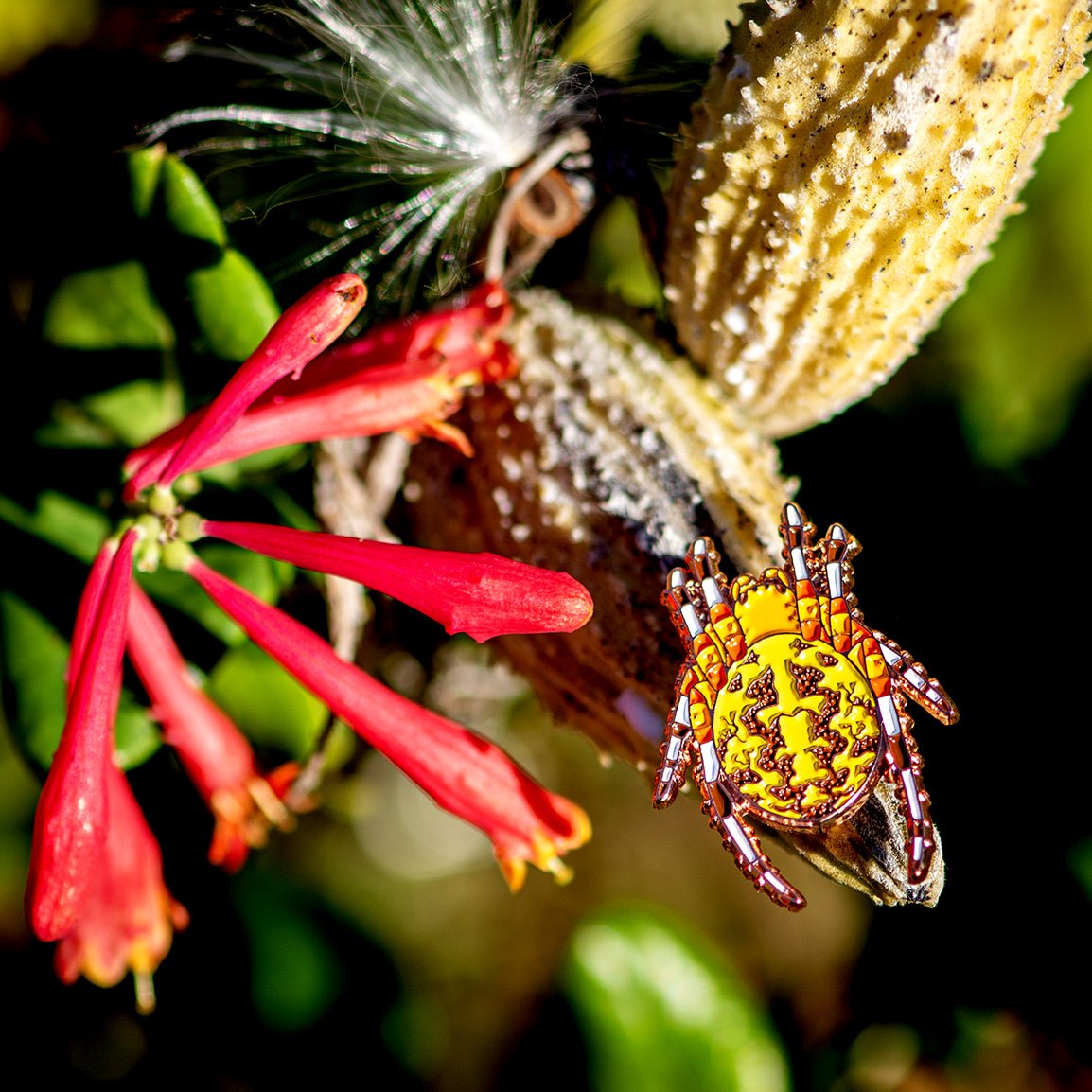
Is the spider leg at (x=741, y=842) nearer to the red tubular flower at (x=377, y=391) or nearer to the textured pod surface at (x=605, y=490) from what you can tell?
the textured pod surface at (x=605, y=490)

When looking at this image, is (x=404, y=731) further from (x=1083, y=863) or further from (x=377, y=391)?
(x=1083, y=863)

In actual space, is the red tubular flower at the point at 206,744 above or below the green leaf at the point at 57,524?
below

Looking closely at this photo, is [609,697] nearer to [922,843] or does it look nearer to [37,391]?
[922,843]

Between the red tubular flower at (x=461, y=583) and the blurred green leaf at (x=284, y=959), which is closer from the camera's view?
the red tubular flower at (x=461, y=583)

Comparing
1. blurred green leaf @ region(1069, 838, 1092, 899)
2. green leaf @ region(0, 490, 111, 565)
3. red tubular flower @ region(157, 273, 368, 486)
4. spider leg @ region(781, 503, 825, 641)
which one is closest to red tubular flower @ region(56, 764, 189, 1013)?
green leaf @ region(0, 490, 111, 565)

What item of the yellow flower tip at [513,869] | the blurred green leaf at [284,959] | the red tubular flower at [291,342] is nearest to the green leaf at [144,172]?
the red tubular flower at [291,342]

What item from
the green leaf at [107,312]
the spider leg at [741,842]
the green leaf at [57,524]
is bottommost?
the green leaf at [57,524]
